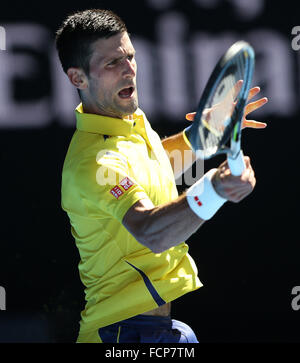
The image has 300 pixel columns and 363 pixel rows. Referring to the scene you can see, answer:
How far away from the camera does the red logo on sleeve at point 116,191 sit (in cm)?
237

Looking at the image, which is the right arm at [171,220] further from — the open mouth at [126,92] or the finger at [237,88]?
the open mouth at [126,92]

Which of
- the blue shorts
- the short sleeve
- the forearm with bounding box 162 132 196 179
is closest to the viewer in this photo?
the short sleeve

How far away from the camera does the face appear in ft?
8.75

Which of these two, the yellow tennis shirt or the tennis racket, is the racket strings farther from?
the yellow tennis shirt

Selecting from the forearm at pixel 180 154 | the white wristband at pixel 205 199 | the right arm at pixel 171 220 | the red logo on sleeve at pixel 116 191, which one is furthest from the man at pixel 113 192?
the forearm at pixel 180 154

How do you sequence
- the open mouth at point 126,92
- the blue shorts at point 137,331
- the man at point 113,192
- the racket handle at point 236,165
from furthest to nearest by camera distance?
1. the open mouth at point 126,92
2. the blue shorts at point 137,331
3. the man at point 113,192
4. the racket handle at point 236,165

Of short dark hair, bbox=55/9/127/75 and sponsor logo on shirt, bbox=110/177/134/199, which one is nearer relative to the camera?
sponsor logo on shirt, bbox=110/177/134/199

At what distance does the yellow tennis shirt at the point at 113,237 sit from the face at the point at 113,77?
0.22ft

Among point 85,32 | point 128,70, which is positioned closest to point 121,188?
point 128,70

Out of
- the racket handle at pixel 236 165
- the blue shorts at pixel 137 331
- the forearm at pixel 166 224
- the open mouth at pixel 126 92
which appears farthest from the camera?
the open mouth at pixel 126 92

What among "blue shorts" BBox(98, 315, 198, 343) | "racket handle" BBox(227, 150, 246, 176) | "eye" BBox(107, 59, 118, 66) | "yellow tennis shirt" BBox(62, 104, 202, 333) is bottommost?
"blue shorts" BBox(98, 315, 198, 343)

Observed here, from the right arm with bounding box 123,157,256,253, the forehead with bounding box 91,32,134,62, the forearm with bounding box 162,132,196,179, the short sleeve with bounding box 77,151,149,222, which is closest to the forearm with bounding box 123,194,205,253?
the right arm with bounding box 123,157,256,253

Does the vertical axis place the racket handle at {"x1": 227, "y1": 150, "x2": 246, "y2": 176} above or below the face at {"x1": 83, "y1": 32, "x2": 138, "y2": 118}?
below

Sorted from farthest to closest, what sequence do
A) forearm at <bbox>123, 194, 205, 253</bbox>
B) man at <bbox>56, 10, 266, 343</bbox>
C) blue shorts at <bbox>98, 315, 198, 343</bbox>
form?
blue shorts at <bbox>98, 315, 198, 343</bbox>
man at <bbox>56, 10, 266, 343</bbox>
forearm at <bbox>123, 194, 205, 253</bbox>
